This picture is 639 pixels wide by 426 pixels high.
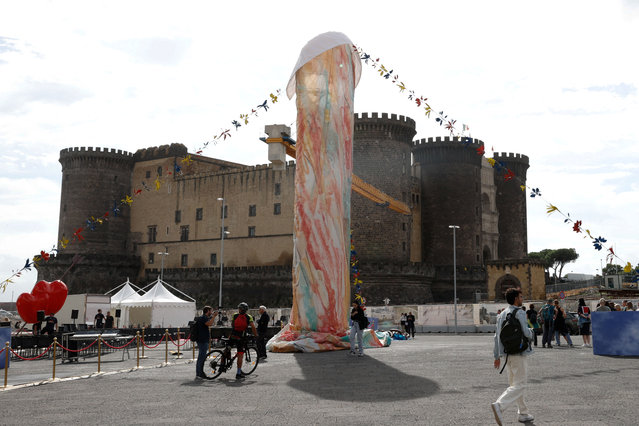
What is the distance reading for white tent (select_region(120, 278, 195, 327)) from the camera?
112 feet

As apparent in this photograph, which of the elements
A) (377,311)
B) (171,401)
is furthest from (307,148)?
(377,311)

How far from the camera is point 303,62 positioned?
20.3 metres

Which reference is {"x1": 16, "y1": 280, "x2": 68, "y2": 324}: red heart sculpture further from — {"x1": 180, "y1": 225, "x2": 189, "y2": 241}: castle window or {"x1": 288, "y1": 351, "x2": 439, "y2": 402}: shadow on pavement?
{"x1": 180, "y1": 225, "x2": 189, "y2": 241}: castle window

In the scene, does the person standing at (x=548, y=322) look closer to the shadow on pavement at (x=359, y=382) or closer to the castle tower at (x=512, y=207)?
the shadow on pavement at (x=359, y=382)

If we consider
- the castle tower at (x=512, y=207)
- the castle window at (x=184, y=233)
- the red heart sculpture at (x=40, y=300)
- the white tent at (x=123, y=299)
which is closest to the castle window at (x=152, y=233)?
the castle window at (x=184, y=233)

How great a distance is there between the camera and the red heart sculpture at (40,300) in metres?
27.2

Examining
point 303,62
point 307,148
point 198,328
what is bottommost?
point 198,328

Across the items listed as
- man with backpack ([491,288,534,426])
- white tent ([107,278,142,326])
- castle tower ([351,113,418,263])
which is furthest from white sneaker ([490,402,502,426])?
castle tower ([351,113,418,263])

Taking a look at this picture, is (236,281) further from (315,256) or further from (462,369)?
(462,369)

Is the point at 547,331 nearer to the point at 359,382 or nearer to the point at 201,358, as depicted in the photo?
the point at 359,382

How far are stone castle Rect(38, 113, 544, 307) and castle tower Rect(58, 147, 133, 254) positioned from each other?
10cm

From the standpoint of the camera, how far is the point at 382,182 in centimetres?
5166

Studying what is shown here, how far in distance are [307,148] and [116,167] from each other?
5117 cm

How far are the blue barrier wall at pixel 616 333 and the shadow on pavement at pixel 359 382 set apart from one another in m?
5.81
